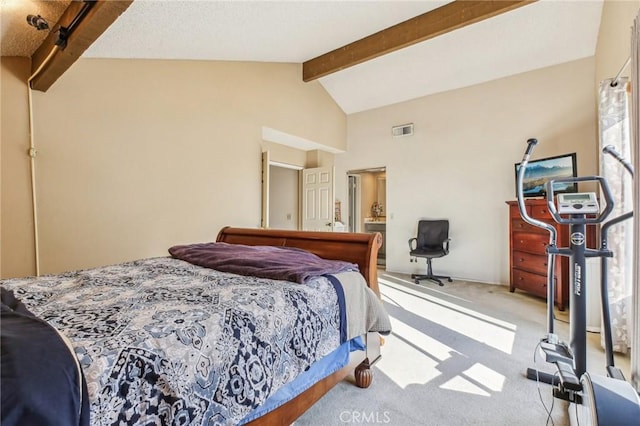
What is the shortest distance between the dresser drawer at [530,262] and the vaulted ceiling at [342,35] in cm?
268

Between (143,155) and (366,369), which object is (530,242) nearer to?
(366,369)

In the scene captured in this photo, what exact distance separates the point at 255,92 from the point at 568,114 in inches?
169

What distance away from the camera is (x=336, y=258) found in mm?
2127

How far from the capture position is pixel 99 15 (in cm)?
167

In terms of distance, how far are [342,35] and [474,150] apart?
2695mm

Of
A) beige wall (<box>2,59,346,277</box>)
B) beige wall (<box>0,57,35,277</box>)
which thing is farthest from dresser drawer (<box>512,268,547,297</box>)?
beige wall (<box>0,57,35,277</box>)

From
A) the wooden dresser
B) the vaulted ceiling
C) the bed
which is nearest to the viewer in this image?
the bed

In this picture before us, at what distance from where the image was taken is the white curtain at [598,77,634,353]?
7.84 feet

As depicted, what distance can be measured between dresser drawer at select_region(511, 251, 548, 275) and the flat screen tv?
82cm

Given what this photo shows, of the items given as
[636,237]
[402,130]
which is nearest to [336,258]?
[636,237]

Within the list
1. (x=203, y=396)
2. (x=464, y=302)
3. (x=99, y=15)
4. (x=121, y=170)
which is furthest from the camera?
(x=464, y=302)

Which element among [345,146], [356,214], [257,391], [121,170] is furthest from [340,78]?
[257,391]

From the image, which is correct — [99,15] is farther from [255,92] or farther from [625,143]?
[625,143]

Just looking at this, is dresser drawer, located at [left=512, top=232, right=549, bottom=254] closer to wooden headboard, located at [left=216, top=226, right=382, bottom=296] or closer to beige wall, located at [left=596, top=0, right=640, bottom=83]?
beige wall, located at [left=596, top=0, right=640, bottom=83]
